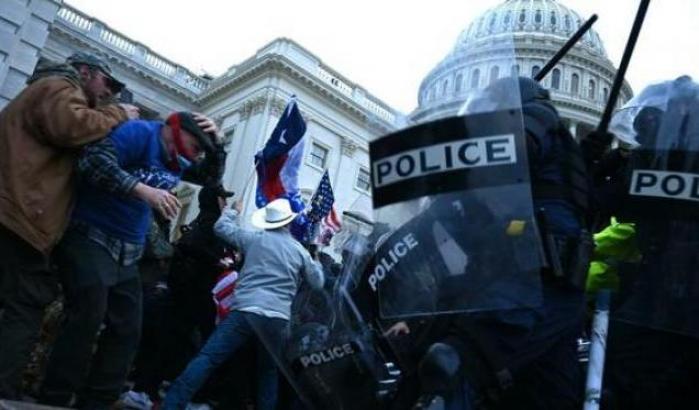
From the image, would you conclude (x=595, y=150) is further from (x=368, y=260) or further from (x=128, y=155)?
(x=128, y=155)

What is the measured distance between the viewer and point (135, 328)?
2824 millimetres

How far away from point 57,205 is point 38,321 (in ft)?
1.64

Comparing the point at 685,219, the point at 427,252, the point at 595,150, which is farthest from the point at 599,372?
the point at 595,150

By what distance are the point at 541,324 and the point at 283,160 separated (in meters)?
3.97

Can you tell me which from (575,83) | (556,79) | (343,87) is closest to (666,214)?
(343,87)

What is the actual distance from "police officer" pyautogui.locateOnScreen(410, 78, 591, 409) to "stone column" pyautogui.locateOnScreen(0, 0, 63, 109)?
31.0ft

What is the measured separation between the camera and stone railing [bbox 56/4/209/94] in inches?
1064

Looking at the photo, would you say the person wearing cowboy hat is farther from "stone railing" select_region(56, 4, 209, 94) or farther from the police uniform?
"stone railing" select_region(56, 4, 209, 94)

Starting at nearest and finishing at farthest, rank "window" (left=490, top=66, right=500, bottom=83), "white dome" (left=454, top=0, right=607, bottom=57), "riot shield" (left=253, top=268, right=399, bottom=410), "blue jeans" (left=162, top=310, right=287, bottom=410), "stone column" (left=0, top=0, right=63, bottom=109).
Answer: "window" (left=490, top=66, right=500, bottom=83) → "riot shield" (left=253, top=268, right=399, bottom=410) → "blue jeans" (left=162, top=310, right=287, bottom=410) → "stone column" (left=0, top=0, right=63, bottom=109) → "white dome" (left=454, top=0, right=607, bottom=57)

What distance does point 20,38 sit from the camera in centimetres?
978

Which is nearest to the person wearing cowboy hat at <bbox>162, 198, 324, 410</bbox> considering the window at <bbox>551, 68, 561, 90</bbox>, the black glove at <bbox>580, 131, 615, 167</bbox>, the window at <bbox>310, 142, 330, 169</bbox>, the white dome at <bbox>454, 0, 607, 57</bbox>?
the black glove at <bbox>580, 131, 615, 167</bbox>

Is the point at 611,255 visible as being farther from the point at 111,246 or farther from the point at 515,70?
the point at 111,246

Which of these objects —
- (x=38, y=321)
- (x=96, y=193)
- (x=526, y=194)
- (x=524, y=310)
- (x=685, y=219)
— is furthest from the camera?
(x=96, y=193)

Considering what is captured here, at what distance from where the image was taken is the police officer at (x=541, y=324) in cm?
196
